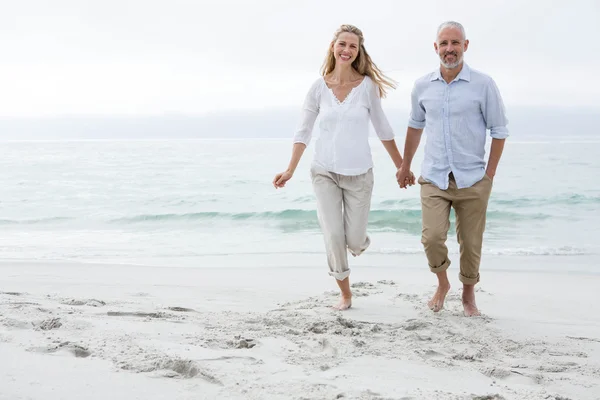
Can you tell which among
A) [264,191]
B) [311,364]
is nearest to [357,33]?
[311,364]

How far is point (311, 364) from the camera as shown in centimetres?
332

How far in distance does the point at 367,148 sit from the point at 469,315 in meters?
1.45

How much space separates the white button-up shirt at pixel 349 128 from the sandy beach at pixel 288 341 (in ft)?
3.71

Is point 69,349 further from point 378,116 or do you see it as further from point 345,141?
point 378,116

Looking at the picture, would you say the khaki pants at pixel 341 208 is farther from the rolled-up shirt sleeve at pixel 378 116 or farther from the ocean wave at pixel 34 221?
the ocean wave at pixel 34 221

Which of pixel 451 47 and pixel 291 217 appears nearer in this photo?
pixel 451 47

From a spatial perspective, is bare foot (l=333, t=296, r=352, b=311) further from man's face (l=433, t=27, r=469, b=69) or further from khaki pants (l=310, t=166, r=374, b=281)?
man's face (l=433, t=27, r=469, b=69)

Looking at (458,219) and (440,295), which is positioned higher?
(458,219)

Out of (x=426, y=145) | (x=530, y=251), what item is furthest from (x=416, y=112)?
(x=530, y=251)

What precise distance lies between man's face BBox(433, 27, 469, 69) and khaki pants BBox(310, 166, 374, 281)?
1.00 metres

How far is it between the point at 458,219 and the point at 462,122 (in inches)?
27.8

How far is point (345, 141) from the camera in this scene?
15.3ft

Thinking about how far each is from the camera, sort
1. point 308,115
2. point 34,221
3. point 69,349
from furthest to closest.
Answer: point 34,221
point 308,115
point 69,349

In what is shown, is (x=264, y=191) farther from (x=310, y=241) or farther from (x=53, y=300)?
(x=53, y=300)
